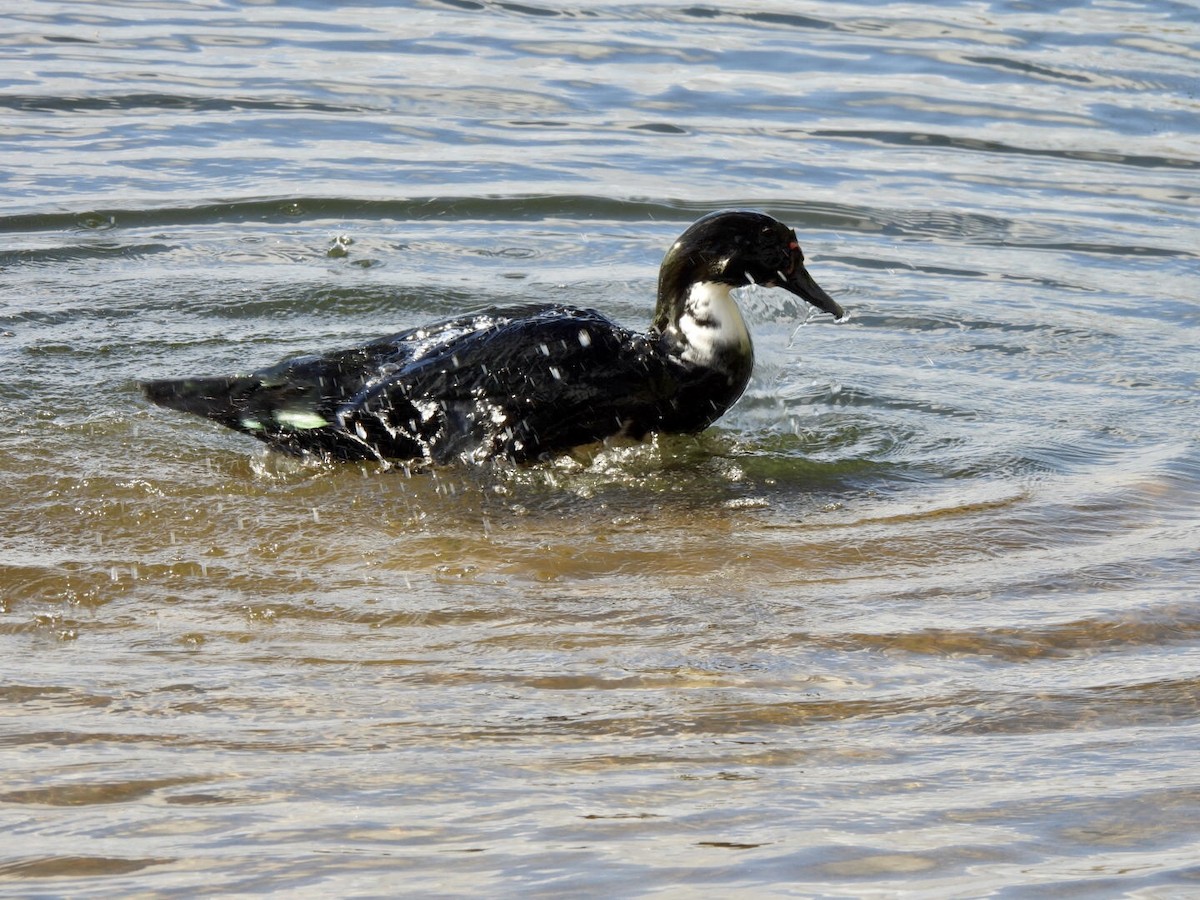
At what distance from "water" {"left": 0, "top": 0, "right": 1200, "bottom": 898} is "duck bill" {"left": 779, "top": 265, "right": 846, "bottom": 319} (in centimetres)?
45

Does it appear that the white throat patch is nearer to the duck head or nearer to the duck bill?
the duck head

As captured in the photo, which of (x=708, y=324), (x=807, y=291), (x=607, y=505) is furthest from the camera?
(x=807, y=291)

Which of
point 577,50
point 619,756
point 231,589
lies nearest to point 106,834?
point 619,756

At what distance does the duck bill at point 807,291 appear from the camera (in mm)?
6840

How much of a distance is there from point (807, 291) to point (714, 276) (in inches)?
17.4

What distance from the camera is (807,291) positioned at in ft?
22.5

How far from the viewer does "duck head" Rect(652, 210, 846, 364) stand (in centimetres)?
661

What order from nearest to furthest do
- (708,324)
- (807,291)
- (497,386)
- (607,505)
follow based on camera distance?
(607,505) → (497,386) → (708,324) → (807,291)

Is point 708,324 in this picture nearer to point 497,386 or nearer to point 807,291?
point 807,291

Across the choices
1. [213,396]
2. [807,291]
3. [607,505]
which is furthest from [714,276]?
[213,396]

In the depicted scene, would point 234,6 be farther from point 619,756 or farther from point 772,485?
point 619,756

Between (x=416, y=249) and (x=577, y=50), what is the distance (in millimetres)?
4562

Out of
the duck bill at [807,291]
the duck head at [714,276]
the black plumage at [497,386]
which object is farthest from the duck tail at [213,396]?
the duck bill at [807,291]

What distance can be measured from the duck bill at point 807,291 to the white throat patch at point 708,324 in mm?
304
